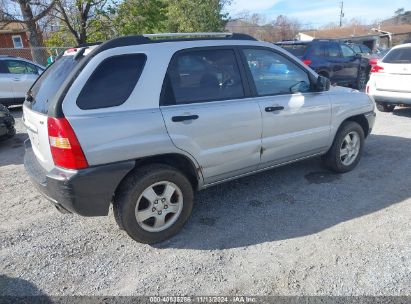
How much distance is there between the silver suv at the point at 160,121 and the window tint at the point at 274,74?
0.5 inches

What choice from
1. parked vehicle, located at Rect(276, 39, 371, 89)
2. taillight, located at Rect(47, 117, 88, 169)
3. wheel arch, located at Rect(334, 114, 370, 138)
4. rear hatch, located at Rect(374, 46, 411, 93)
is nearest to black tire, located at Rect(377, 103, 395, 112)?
rear hatch, located at Rect(374, 46, 411, 93)

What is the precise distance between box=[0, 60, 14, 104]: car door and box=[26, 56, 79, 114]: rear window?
7712mm

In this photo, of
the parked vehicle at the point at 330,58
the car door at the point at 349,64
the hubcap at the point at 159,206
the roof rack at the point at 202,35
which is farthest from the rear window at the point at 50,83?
the car door at the point at 349,64

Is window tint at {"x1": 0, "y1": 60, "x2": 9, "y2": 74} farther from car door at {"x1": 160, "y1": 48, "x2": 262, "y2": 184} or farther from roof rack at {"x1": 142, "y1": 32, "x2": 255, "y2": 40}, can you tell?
car door at {"x1": 160, "y1": 48, "x2": 262, "y2": 184}

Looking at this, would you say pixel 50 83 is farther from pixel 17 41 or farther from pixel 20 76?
pixel 17 41

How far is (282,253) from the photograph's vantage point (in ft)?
9.72

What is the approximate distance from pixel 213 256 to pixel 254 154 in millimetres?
1199

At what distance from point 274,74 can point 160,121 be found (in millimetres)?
1640

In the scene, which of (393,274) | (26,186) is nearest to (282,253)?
(393,274)

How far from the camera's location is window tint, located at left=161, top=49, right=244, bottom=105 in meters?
3.02

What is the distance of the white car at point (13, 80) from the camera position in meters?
9.78

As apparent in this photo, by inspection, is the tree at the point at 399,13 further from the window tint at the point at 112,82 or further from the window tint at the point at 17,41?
the window tint at the point at 112,82

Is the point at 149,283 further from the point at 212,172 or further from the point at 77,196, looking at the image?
the point at 212,172

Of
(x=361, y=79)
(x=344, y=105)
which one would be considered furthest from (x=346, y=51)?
(x=344, y=105)
